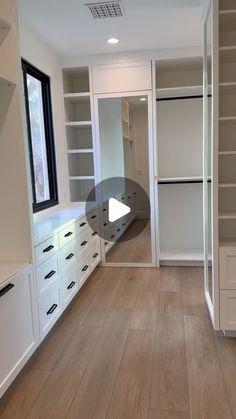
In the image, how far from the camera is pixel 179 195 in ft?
14.9

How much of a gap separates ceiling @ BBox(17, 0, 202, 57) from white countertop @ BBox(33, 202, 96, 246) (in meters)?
1.80

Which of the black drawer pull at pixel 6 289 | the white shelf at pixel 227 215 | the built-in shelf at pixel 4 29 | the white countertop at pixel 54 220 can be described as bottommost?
the black drawer pull at pixel 6 289

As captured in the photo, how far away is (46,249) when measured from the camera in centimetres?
258

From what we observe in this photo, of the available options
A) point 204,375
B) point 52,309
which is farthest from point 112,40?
point 204,375

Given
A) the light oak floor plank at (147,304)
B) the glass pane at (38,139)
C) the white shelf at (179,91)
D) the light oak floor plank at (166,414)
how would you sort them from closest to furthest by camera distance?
the light oak floor plank at (166,414) < the light oak floor plank at (147,304) < the glass pane at (38,139) < the white shelf at (179,91)

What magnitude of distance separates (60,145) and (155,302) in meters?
2.19

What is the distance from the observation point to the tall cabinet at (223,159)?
241 cm

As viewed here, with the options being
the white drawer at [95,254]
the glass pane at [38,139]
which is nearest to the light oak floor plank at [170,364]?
the white drawer at [95,254]

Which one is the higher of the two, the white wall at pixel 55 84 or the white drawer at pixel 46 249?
the white wall at pixel 55 84

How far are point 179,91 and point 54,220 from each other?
88.3 inches

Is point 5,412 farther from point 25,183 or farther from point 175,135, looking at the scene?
point 175,135

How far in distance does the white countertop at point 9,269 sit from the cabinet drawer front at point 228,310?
147cm

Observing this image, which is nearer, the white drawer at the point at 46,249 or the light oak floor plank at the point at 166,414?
the light oak floor plank at the point at 166,414

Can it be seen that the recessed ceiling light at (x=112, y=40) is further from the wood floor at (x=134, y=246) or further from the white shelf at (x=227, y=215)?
the white shelf at (x=227, y=215)
